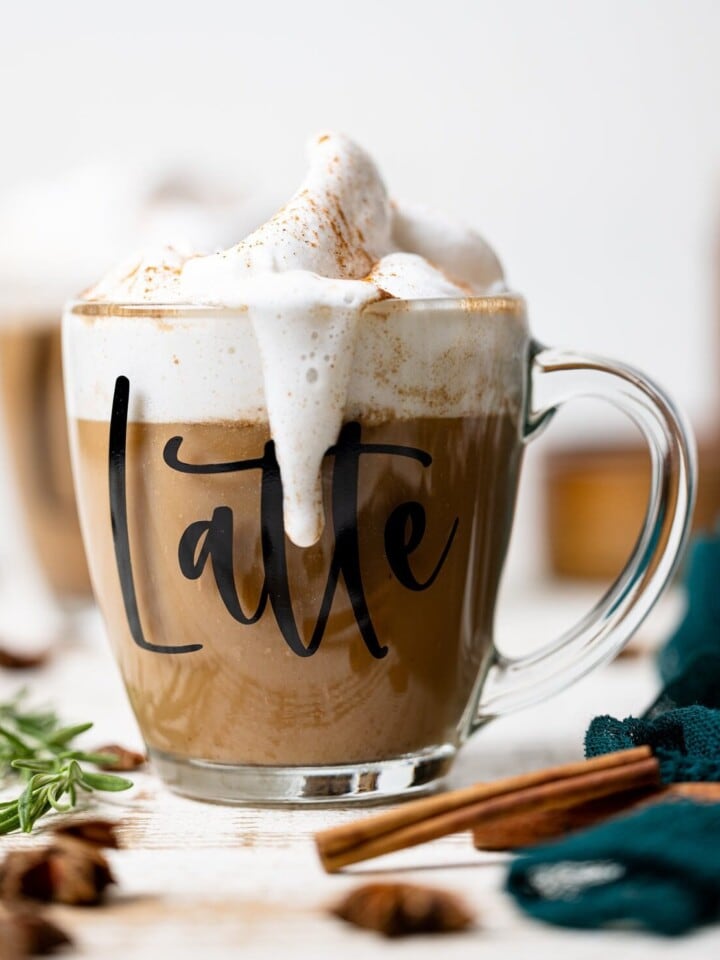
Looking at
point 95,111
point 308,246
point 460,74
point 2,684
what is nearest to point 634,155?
point 460,74

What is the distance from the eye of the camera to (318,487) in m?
1.03

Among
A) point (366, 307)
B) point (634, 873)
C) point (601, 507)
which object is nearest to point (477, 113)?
point (601, 507)

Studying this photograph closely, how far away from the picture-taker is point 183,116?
142 inches

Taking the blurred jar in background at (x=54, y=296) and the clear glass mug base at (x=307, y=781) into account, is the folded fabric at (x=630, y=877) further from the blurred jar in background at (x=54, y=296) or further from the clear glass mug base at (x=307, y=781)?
the blurred jar in background at (x=54, y=296)

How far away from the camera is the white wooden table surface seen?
2.64ft

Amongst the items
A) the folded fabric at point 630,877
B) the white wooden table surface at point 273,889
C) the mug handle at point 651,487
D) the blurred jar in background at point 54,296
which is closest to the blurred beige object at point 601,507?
the blurred jar in background at point 54,296

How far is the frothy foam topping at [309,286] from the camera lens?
101cm

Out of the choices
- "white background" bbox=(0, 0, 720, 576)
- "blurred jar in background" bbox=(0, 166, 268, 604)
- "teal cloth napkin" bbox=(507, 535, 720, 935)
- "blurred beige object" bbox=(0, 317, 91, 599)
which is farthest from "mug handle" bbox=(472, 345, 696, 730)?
"white background" bbox=(0, 0, 720, 576)

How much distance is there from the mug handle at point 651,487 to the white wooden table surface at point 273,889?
0.52ft

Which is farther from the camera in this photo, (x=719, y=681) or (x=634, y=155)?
(x=634, y=155)

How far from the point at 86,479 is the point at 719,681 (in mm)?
588

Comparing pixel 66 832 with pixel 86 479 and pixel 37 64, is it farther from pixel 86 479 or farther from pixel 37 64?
pixel 37 64

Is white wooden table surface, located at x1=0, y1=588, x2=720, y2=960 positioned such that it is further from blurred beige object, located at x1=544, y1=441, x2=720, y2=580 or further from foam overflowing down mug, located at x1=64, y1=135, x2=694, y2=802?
blurred beige object, located at x1=544, y1=441, x2=720, y2=580

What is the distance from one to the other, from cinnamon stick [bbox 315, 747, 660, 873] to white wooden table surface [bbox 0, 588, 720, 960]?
2 centimetres
